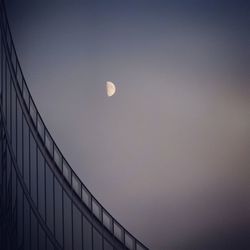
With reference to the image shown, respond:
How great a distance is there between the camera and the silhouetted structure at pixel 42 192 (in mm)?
2795

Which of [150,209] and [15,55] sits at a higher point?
[15,55]

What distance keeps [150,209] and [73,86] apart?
987 millimetres

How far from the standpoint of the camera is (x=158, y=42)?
2873 mm

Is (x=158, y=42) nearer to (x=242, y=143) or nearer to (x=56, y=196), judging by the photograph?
(x=242, y=143)

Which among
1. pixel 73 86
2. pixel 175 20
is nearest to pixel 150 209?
pixel 73 86

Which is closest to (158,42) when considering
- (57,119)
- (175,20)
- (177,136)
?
(175,20)

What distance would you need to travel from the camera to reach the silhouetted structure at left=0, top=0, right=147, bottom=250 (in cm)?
279

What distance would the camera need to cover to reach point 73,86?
289cm

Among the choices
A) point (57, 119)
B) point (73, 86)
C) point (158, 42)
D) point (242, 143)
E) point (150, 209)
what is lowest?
point (150, 209)

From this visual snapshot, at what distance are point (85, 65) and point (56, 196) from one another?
0.92 m

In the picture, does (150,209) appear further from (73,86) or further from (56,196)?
(73,86)

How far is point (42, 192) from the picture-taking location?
2842 mm

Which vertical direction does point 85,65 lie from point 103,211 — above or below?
above

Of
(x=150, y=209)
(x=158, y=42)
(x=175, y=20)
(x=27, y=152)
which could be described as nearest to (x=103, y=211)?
(x=150, y=209)
